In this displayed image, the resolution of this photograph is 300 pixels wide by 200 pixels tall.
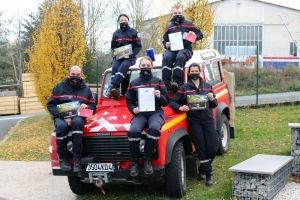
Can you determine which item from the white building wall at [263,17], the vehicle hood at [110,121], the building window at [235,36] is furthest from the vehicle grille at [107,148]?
the building window at [235,36]

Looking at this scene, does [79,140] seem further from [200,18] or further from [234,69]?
[234,69]

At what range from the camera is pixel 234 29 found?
4141 centimetres

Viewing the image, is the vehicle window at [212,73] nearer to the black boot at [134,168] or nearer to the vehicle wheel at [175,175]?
the vehicle wheel at [175,175]

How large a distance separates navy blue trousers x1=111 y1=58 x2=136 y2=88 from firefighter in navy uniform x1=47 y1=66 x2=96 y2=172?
87 centimetres

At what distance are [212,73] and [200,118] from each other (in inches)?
85.3

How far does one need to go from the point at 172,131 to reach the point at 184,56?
181 cm

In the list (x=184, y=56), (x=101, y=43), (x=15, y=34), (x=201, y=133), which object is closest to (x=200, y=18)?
(x=184, y=56)

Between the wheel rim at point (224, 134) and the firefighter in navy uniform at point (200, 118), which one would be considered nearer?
the firefighter in navy uniform at point (200, 118)

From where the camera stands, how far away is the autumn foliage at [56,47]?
1562 cm

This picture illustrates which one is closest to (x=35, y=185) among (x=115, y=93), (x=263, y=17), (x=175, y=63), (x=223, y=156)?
(x=115, y=93)

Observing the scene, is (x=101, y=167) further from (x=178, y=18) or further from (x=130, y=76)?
(x=178, y=18)

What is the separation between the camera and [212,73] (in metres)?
8.70

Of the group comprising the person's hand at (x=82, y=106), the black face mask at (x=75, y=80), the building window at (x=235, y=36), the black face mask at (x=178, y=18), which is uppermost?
the building window at (x=235, y=36)

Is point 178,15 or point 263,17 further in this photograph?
point 263,17
